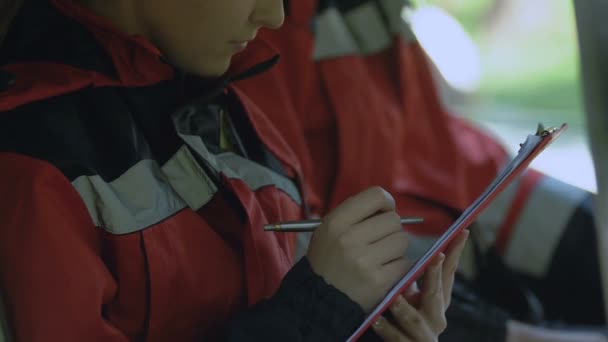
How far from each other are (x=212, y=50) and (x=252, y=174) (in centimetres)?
14

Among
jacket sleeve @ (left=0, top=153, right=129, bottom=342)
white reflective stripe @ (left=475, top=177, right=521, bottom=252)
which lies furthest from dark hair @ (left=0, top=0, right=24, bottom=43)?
white reflective stripe @ (left=475, top=177, right=521, bottom=252)

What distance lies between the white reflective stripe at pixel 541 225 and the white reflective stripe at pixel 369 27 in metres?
0.30

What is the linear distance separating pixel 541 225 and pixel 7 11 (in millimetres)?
752

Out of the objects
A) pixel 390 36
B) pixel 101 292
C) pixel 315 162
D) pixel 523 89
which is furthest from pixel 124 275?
pixel 523 89

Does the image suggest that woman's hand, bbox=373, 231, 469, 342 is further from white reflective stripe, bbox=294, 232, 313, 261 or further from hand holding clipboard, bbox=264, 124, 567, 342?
white reflective stripe, bbox=294, 232, 313, 261

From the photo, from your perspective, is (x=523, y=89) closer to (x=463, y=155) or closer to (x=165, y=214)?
(x=463, y=155)

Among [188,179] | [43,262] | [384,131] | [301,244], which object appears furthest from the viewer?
[384,131]

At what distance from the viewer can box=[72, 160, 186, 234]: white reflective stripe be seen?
0.73 metres

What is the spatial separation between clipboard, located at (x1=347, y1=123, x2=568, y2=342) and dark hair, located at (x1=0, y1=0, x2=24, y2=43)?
0.41 meters

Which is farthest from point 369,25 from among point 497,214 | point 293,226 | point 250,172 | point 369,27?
point 293,226

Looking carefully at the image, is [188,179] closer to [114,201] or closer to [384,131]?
[114,201]

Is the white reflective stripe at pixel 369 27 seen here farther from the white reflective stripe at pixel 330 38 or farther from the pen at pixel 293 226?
the pen at pixel 293 226

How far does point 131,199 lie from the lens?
0.75 metres

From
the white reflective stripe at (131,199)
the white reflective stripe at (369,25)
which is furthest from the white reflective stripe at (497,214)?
the white reflective stripe at (131,199)
